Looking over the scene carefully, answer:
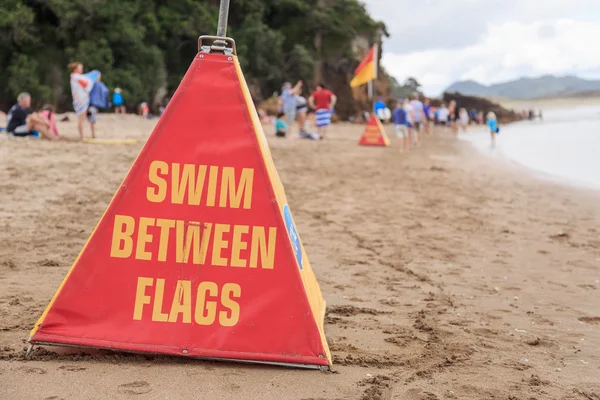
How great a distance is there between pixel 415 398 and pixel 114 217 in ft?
4.80

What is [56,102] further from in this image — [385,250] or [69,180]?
[385,250]

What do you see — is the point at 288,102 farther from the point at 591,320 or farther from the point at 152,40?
the point at 152,40

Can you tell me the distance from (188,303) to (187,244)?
253 millimetres

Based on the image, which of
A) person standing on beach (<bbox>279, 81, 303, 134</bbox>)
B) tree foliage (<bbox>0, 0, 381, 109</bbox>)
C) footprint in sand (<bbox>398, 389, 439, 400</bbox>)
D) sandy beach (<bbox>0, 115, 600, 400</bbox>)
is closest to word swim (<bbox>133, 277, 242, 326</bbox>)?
sandy beach (<bbox>0, 115, 600, 400</bbox>)

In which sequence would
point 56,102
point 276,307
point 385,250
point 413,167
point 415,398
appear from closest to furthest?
point 415,398
point 276,307
point 385,250
point 413,167
point 56,102

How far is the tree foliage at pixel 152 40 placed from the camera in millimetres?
29438

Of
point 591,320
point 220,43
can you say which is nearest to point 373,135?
point 591,320

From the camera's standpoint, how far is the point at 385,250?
19.4ft

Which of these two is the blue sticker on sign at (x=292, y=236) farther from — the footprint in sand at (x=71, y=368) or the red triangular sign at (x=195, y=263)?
the footprint in sand at (x=71, y=368)

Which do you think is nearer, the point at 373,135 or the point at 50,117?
the point at 50,117

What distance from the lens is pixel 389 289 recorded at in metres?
4.58

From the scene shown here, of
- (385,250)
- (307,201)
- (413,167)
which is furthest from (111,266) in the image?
(413,167)

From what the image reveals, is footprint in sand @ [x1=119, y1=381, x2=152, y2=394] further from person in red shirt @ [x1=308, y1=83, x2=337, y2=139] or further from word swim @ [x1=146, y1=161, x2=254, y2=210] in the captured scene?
person in red shirt @ [x1=308, y1=83, x2=337, y2=139]

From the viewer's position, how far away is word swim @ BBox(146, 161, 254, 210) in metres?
3.04
